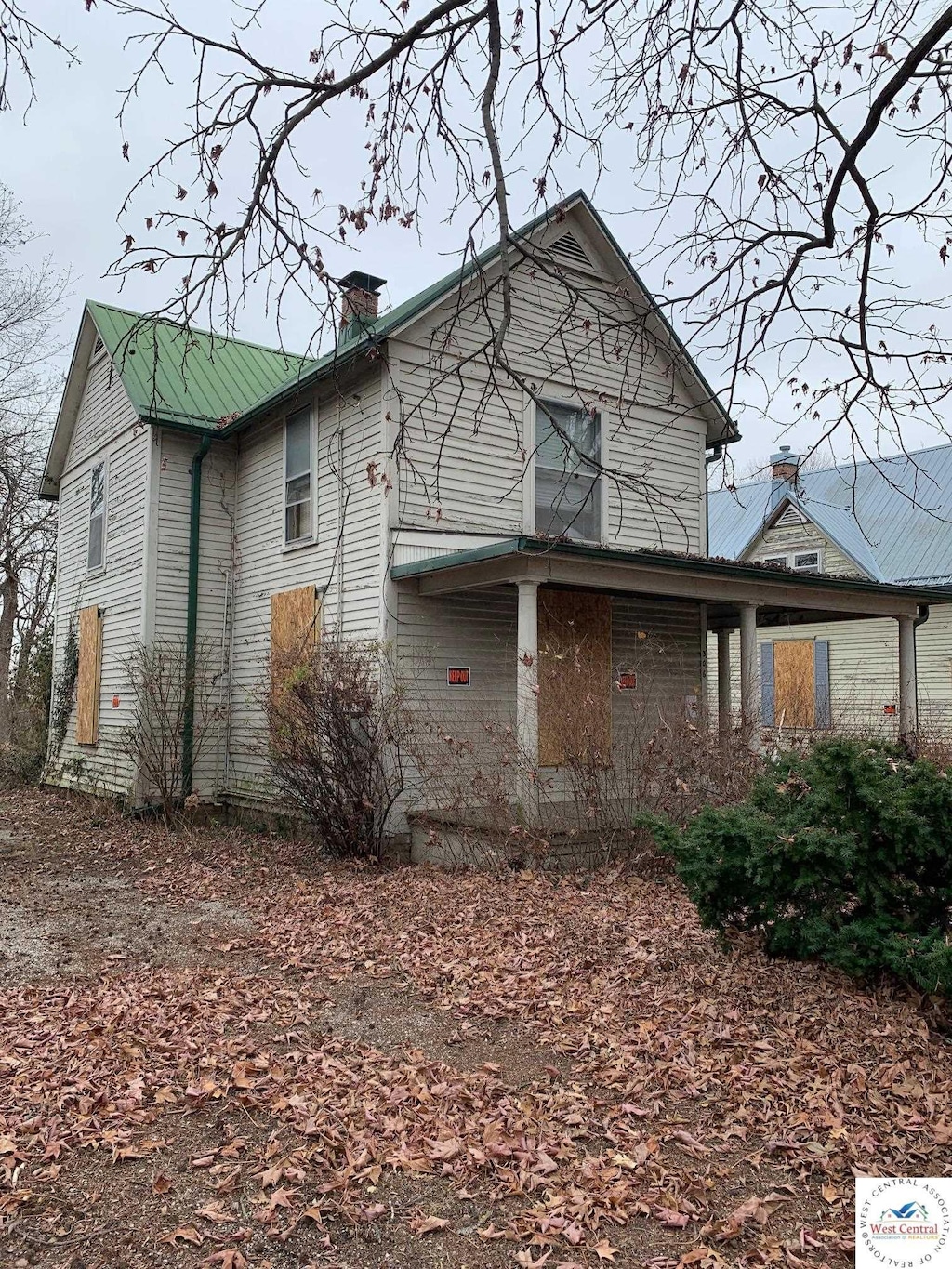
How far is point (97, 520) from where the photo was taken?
15312 mm

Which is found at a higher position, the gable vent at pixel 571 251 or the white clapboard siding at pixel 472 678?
the gable vent at pixel 571 251

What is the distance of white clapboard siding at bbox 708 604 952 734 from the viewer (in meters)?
19.0

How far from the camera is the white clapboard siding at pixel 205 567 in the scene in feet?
42.1

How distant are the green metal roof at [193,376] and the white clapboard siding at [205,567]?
0.49 meters

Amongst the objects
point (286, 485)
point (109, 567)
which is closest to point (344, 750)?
point (286, 485)

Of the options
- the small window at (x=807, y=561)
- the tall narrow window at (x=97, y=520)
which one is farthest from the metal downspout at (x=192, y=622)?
the small window at (x=807, y=561)

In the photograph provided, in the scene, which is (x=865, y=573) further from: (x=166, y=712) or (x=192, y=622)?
(x=166, y=712)

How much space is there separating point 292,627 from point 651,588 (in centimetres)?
452

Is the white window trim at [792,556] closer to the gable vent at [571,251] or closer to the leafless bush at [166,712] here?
the gable vent at [571,251]

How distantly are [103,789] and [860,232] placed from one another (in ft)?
41.5

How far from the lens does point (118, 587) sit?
13.9 meters

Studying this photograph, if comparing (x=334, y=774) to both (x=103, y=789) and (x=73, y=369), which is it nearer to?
(x=103, y=789)

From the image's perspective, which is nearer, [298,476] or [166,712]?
[298,476]

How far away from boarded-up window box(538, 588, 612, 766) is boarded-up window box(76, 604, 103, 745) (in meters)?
7.59
